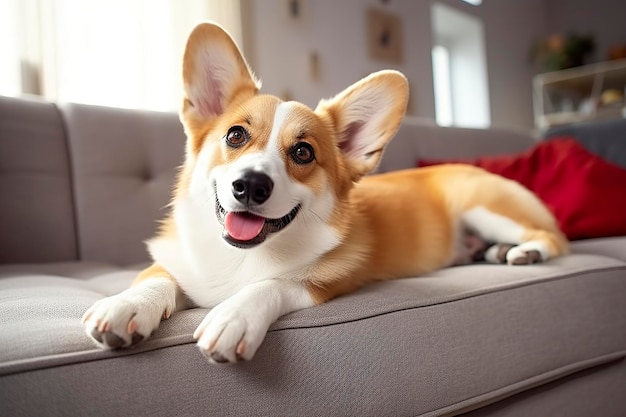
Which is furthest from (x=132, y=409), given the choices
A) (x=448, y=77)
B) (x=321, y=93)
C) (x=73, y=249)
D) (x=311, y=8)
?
(x=448, y=77)

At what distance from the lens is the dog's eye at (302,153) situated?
968 mm

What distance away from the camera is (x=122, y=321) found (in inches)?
26.9

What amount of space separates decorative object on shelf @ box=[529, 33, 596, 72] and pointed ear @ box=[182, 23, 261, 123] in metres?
4.96

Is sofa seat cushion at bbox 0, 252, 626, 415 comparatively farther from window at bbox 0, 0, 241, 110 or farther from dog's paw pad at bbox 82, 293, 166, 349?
window at bbox 0, 0, 241, 110

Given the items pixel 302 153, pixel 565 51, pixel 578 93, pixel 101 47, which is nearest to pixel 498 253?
pixel 302 153

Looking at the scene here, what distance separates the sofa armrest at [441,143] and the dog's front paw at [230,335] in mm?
1433

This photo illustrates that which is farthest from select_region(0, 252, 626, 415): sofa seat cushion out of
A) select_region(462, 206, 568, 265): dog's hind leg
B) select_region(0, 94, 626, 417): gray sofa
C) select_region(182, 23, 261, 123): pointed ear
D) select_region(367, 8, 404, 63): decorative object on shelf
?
select_region(367, 8, 404, 63): decorative object on shelf

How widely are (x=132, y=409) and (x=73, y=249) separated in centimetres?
110

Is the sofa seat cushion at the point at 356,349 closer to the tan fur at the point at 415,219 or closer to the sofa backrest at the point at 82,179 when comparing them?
the tan fur at the point at 415,219

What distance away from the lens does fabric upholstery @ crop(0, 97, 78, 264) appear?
4.89 ft

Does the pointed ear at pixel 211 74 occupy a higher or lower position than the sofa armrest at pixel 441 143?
higher

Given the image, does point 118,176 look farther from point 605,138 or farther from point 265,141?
point 605,138

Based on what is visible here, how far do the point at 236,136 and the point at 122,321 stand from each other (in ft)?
1.42

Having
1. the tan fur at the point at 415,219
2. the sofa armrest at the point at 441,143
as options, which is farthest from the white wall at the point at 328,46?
the tan fur at the point at 415,219
